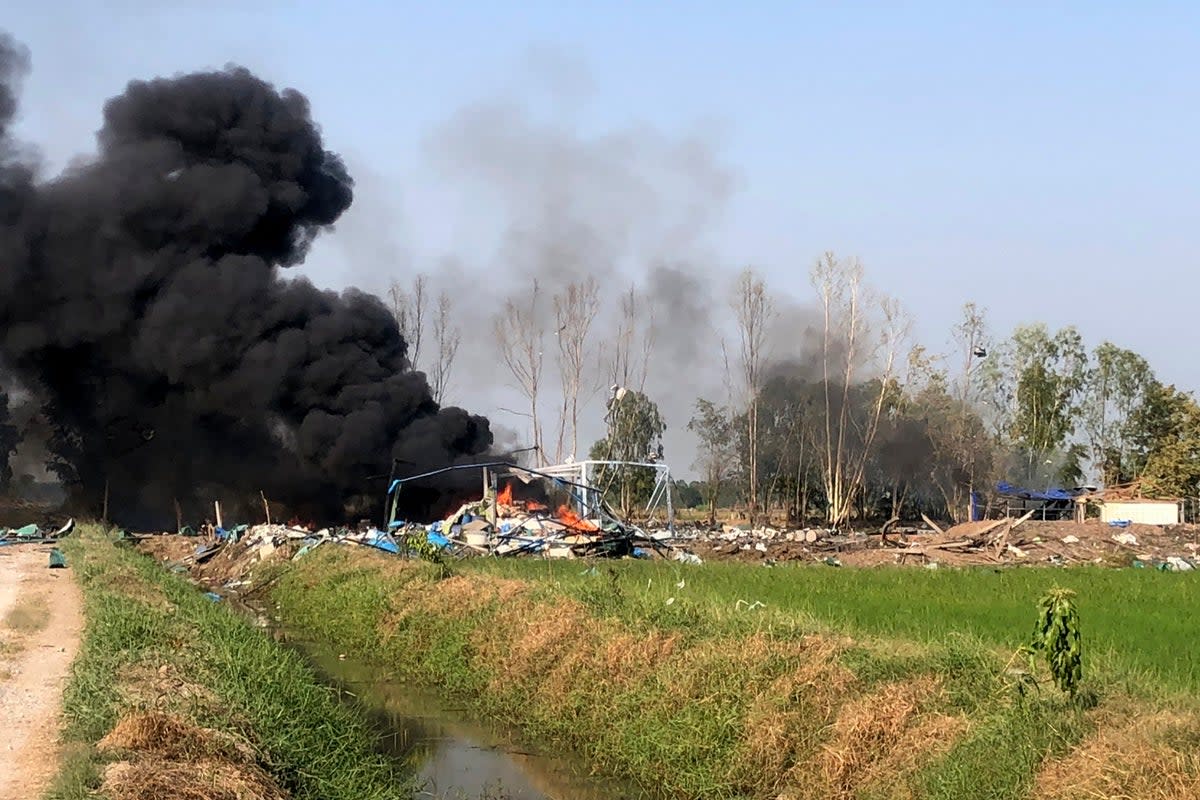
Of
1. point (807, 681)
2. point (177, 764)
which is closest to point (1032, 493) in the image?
point (807, 681)

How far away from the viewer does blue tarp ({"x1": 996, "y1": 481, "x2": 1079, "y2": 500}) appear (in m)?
52.3

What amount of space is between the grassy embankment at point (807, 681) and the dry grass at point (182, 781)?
167 inches

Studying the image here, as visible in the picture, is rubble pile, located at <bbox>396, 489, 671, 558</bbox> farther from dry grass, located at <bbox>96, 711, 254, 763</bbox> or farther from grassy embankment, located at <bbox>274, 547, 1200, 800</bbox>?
dry grass, located at <bbox>96, 711, 254, 763</bbox>

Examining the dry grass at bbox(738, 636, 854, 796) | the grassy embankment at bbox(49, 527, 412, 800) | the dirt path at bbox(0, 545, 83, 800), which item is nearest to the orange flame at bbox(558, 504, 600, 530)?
the dirt path at bbox(0, 545, 83, 800)

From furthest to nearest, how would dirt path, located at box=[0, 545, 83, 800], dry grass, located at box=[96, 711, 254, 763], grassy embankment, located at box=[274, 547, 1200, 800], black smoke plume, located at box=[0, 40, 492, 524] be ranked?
black smoke plume, located at box=[0, 40, 492, 524] < dirt path, located at box=[0, 545, 83, 800] < dry grass, located at box=[96, 711, 254, 763] < grassy embankment, located at box=[274, 547, 1200, 800]

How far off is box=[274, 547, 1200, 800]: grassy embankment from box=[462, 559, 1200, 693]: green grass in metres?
0.08

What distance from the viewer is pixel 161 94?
4356 cm

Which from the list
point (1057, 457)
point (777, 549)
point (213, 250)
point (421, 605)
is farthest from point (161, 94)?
point (1057, 457)

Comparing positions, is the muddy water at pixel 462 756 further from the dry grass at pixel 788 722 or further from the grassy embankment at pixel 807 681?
the dry grass at pixel 788 722

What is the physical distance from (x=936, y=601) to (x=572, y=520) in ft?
54.5

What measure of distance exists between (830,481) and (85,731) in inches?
1936

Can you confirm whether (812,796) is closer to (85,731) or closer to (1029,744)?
(1029,744)

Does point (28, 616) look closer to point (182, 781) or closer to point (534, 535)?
point (182, 781)

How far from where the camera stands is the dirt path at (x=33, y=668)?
8117mm
